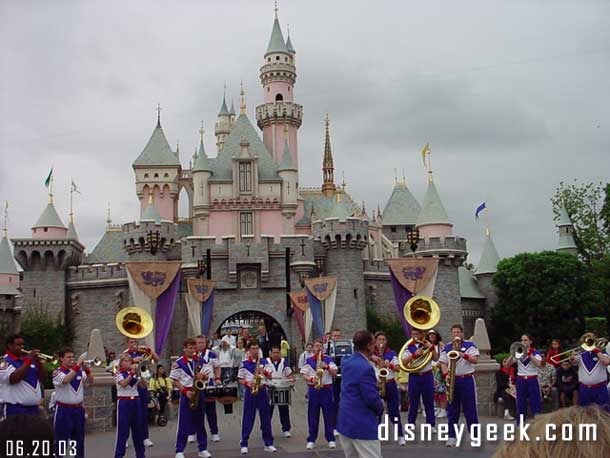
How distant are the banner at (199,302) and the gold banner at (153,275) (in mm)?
4536

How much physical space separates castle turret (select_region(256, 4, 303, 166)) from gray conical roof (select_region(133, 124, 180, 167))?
251 inches

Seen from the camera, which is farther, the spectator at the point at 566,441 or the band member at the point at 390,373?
the band member at the point at 390,373

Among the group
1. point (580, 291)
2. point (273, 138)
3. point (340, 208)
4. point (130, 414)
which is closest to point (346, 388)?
point (130, 414)

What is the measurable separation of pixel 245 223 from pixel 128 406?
111 ft

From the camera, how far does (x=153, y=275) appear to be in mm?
23203

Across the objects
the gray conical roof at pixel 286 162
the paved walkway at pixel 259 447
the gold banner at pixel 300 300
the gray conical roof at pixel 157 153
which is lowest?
the paved walkway at pixel 259 447

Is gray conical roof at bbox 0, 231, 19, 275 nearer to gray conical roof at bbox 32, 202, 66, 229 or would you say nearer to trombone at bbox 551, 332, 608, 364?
gray conical roof at bbox 32, 202, 66, 229

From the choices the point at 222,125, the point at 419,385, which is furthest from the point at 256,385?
the point at 222,125

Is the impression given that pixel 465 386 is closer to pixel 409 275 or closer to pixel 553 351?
pixel 553 351

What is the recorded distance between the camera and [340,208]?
39625 mm

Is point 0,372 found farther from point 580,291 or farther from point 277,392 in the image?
point 580,291

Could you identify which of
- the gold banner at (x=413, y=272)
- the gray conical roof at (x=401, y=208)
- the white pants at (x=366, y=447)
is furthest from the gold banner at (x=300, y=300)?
the gray conical roof at (x=401, y=208)

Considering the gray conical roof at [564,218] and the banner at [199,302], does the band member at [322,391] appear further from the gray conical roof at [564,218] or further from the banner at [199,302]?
the gray conical roof at [564,218]

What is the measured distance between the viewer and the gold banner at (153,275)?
22891 millimetres
